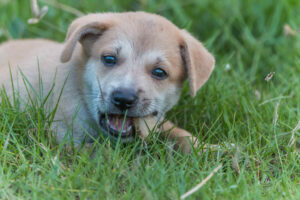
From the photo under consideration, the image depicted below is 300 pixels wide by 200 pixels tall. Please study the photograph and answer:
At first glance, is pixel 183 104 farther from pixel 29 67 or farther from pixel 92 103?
pixel 29 67

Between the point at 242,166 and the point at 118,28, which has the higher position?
the point at 118,28

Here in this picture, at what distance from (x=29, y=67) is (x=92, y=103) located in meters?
0.82

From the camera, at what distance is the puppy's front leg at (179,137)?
386 cm

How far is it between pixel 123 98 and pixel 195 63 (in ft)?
2.57

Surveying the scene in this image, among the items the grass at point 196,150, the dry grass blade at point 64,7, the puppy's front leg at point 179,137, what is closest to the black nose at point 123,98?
the grass at point 196,150

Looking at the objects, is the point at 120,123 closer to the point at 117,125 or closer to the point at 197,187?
the point at 117,125

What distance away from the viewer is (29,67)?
14.4 feet

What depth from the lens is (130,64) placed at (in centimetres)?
384

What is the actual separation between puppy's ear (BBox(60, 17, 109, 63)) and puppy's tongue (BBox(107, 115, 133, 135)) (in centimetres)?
61

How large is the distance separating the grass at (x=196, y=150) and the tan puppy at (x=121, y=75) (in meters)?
0.20

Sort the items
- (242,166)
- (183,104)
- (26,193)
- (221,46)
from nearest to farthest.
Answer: (26,193), (242,166), (183,104), (221,46)

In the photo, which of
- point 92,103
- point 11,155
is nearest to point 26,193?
point 11,155

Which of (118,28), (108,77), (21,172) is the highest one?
(118,28)

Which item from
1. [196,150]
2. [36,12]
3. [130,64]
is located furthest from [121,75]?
[36,12]
